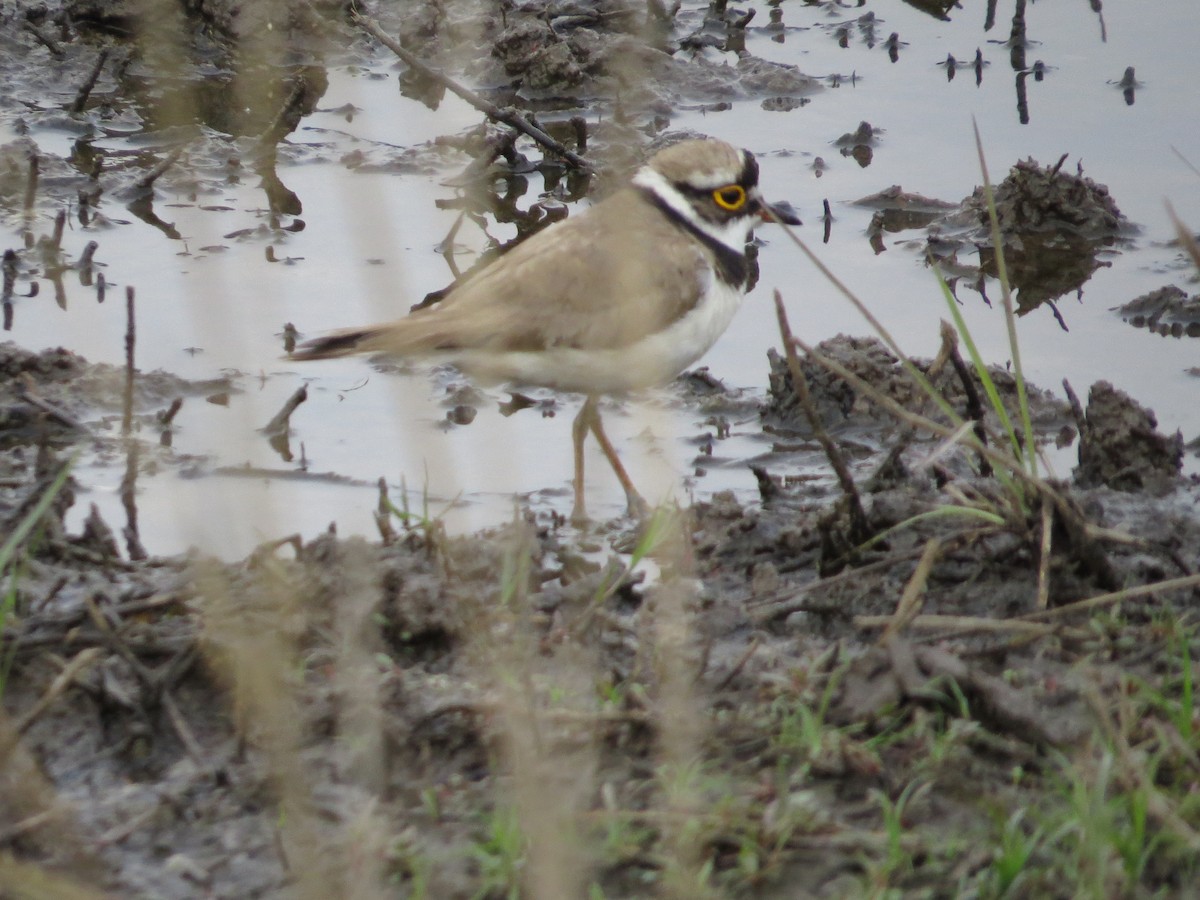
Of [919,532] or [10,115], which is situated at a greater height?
[919,532]

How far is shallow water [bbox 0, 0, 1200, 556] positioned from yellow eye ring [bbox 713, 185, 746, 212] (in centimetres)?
71

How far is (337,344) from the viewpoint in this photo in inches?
188

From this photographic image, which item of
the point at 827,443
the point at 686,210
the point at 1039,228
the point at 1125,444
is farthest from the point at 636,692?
the point at 1039,228

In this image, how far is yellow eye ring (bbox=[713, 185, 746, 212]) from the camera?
18.7 feet

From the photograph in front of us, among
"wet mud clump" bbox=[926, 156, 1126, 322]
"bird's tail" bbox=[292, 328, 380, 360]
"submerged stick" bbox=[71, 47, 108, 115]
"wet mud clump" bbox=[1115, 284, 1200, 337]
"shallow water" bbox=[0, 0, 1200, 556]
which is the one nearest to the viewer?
"bird's tail" bbox=[292, 328, 380, 360]

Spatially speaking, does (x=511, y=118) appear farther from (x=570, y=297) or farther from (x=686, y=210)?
(x=570, y=297)

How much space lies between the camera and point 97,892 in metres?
2.96

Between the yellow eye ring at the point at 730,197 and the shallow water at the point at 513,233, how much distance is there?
711 mm

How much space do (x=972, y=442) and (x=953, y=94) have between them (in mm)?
5126

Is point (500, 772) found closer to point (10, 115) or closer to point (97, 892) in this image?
point (97, 892)

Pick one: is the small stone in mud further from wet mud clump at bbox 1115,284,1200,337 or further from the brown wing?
the brown wing

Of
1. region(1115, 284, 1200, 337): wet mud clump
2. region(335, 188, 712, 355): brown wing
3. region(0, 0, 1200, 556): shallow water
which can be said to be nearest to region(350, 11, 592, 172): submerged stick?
region(0, 0, 1200, 556): shallow water

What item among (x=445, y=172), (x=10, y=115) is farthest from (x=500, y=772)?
(x=10, y=115)

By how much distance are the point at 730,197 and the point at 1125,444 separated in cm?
163
